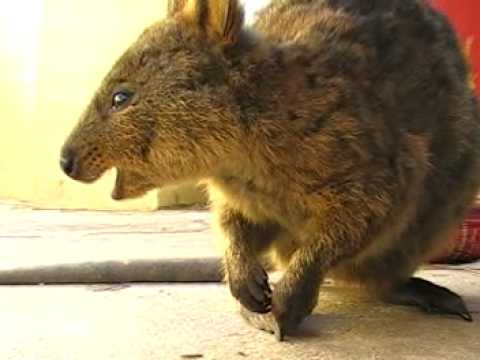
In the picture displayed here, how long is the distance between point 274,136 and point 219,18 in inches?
12.5

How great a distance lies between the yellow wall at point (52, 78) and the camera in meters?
5.27

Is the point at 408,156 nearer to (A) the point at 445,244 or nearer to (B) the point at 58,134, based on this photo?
(A) the point at 445,244

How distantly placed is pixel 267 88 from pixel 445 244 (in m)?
0.84

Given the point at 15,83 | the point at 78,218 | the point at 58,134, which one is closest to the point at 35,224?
the point at 78,218

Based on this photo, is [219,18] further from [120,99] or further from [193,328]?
[193,328]

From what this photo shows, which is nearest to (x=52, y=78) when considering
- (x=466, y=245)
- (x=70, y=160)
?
(x=466, y=245)

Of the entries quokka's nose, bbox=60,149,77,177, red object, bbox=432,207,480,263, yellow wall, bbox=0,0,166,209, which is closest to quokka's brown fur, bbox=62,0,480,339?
quokka's nose, bbox=60,149,77,177

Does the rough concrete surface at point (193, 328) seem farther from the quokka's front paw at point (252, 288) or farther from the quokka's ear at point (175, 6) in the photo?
the quokka's ear at point (175, 6)

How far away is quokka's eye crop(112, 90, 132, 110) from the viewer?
8.59ft

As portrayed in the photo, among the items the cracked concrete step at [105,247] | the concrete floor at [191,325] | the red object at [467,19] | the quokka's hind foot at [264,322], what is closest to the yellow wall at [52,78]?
the cracked concrete step at [105,247]

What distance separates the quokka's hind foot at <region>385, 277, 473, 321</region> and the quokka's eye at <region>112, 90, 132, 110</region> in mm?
943

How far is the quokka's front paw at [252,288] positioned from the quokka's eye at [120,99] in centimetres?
51

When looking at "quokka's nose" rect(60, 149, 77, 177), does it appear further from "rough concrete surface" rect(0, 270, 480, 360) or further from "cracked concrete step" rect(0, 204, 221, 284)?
"cracked concrete step" rect(0, 204, 221, 284)

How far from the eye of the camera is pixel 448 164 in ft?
9.61
